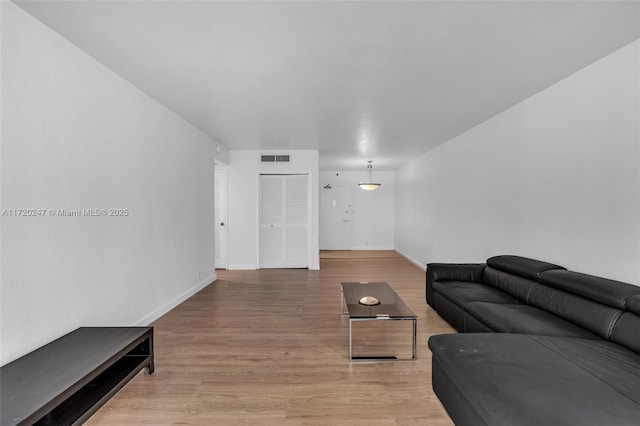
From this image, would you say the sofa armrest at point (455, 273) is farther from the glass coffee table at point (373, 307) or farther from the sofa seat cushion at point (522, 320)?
the sofa seat cushion at point (522, 320)

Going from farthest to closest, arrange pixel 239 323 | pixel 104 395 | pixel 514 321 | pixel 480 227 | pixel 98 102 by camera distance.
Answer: pixel 480 227 → pixel 239 323 → pixel 98 102 → pixel 514 321 → pixel 104 395

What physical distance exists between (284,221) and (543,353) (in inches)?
206

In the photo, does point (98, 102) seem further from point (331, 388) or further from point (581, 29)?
point (581, 29)

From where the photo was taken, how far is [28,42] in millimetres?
1911

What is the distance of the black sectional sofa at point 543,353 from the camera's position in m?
1.30

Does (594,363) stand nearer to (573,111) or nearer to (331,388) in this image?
(331,388)

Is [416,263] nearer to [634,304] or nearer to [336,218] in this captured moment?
[336,218]

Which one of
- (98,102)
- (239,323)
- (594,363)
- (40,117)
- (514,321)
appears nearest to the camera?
(594,363)

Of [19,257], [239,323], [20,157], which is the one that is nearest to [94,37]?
[20,157]

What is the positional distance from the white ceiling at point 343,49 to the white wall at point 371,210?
5.71 m

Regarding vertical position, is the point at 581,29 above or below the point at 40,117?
above

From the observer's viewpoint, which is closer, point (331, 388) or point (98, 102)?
point (331, 388)

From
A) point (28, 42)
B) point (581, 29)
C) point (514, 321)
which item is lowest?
point (514, 321)

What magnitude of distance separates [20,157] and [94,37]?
1.00 metres
